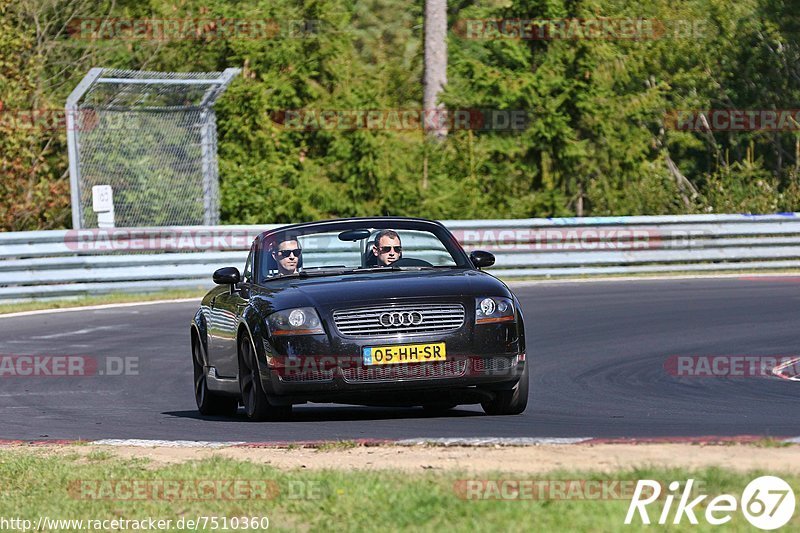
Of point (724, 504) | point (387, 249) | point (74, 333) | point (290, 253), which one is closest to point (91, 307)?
point (74, 333)

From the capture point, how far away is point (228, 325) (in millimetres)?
11414

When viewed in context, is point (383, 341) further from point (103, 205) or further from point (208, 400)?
point (103, 205)

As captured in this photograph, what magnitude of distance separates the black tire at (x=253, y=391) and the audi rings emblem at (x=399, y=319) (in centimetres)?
101

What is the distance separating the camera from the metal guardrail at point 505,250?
22469mm

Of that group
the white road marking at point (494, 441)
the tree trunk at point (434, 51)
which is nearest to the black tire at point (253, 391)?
the white road marking at point (494, 441)

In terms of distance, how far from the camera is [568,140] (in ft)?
101

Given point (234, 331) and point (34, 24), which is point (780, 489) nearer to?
point (234, 331)

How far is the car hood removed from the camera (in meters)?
10.0

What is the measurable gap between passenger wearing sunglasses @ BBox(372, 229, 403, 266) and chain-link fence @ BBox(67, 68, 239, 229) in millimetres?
12817

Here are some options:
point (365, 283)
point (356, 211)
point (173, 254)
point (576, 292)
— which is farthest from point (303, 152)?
point (365, 283)

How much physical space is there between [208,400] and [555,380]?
2994 mm

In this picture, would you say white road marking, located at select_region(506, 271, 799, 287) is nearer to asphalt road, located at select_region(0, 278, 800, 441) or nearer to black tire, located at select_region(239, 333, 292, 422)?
asphalt road, located at select_region(0, 278, 800, 441)

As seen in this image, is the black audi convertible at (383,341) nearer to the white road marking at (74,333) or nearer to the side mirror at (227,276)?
the side mirror at (227,276)

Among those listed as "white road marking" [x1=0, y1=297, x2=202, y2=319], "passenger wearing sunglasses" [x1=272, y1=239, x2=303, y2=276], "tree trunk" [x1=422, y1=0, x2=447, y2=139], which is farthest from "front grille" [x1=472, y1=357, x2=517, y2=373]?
"tree trunk" [x1=422, y1=0, x2=447, y2=139]
